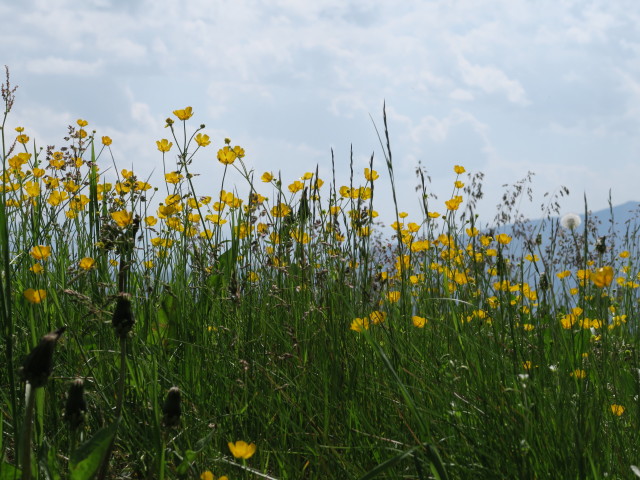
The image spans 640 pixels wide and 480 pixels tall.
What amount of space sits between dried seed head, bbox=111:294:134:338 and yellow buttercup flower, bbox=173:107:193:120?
1.97 m

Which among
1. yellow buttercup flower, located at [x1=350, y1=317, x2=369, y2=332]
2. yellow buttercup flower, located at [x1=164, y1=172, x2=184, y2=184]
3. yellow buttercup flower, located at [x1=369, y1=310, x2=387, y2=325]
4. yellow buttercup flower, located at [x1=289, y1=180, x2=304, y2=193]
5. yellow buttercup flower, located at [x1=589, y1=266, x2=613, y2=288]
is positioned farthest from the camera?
yellow buttercup flower, located at [x1=289, y1=180, x2=304, y2=193]

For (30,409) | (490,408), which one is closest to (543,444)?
(490,408)

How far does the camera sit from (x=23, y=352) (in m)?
2.25

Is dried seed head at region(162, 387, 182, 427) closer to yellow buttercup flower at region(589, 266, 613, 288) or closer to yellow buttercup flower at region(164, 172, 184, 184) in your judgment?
yellow buttercup flower at region(589, 266, 613, 288)

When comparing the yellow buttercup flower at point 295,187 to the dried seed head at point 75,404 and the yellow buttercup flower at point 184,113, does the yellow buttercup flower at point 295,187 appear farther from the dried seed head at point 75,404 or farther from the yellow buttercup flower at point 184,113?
the dried seed head at point 75,404

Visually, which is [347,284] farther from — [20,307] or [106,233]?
[20,307]

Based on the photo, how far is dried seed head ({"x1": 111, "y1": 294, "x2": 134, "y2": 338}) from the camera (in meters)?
1.27

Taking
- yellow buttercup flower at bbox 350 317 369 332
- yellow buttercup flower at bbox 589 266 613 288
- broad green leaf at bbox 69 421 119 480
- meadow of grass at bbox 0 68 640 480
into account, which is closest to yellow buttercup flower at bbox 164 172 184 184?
meadow of grass at bbox 0 68 640 480

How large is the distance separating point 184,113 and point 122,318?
2020 millimetres

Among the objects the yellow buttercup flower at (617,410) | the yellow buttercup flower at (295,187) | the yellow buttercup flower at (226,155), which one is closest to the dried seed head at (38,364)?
the yellow buttercup flower at (617,410)

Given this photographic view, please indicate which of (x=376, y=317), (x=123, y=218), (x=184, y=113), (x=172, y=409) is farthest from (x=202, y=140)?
(x=172, y=409)

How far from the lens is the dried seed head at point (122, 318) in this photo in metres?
1.27

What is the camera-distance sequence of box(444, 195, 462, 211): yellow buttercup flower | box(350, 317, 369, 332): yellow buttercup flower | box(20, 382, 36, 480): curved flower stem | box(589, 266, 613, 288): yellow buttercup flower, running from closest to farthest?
1. box(20, 382, 36, 480): curved flower stem
2. box(589, 266, 613, 288): yellow buttercup flower
3. box(350, 317, 369, 332): yellow buttercup flower
4. box(444, 195, 462, 211): yellow buttercup flower

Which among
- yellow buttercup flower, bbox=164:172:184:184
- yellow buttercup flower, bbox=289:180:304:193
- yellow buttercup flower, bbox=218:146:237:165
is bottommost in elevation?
yellow buttercup flower, bbox=289:180:304:193
